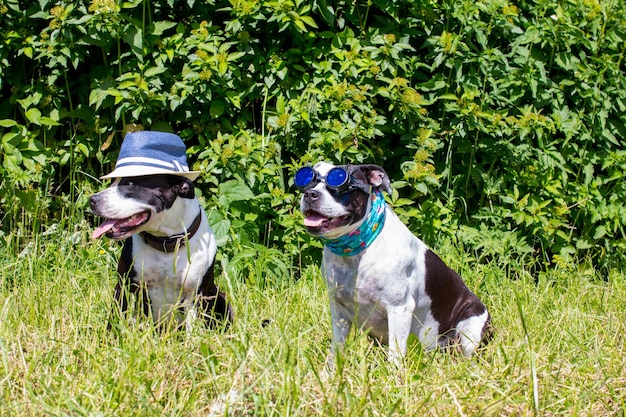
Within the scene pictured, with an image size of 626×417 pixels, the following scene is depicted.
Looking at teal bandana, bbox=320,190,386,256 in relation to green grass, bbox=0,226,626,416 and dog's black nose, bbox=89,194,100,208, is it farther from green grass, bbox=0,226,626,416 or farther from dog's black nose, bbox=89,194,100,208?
dog's black nose, bbox=89,194,100,208

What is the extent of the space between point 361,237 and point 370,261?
12 centimetres

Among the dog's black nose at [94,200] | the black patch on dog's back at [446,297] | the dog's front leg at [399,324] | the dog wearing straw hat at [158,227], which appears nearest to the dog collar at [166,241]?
the dog wearing straw hat at [158,227]

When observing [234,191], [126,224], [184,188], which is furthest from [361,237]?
[234,191]

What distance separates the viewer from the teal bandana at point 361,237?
11.0 ft

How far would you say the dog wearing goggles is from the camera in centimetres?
330

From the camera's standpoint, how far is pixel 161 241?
136 inches

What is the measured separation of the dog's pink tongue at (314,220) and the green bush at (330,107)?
1.22 m

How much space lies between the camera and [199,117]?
4.91 metres

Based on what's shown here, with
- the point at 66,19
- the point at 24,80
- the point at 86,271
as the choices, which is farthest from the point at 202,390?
the point at 24,80

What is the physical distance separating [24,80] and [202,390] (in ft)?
10.3

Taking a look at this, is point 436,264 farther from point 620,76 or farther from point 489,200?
point 620,76

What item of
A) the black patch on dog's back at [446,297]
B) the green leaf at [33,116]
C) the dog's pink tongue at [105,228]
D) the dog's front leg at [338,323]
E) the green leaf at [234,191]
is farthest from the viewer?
the green leaf at [33,116]

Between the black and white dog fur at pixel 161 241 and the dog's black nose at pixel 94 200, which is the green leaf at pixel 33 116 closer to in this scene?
the black and white dog fur at pixel 161 241

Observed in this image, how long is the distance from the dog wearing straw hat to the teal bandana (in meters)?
0.60
